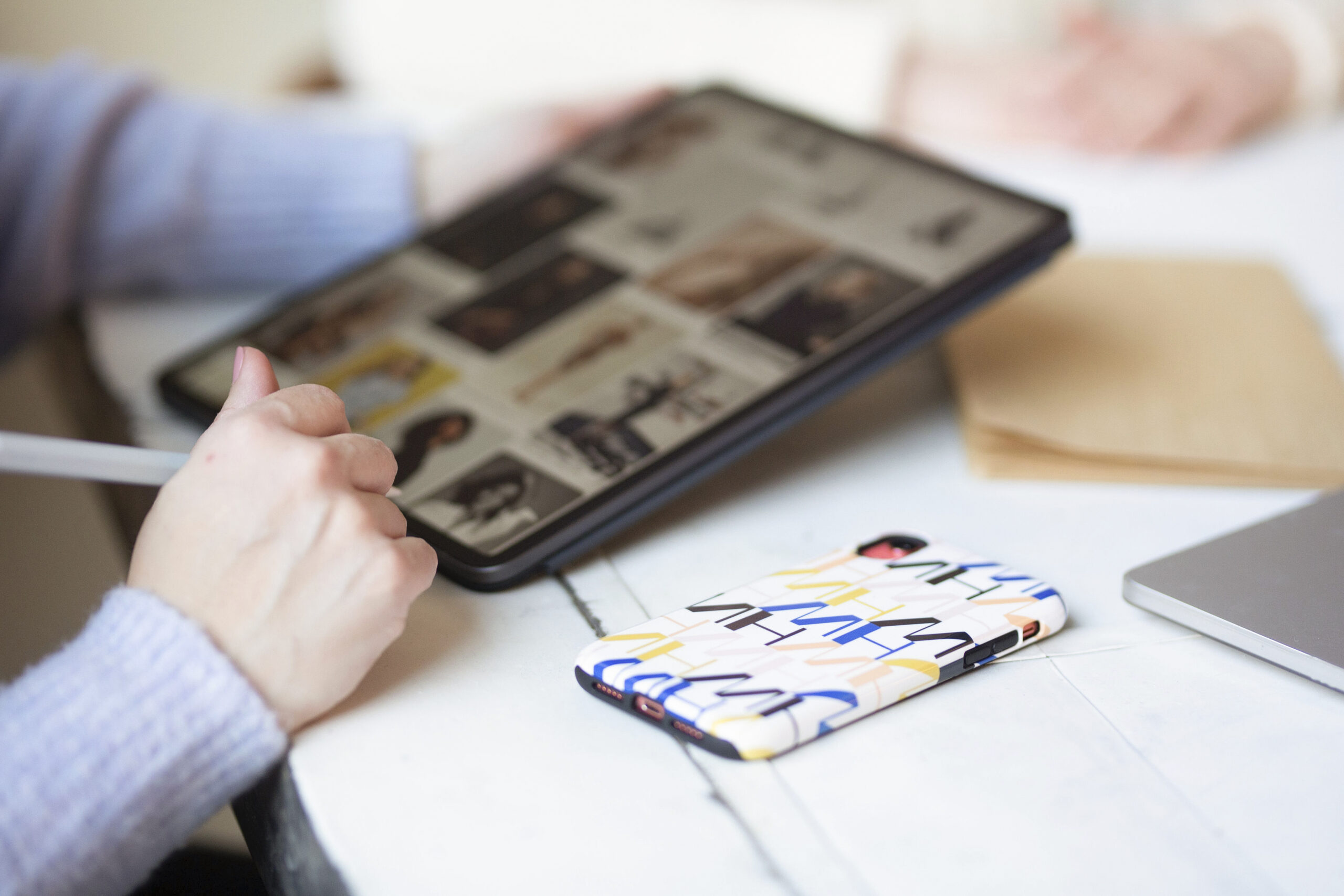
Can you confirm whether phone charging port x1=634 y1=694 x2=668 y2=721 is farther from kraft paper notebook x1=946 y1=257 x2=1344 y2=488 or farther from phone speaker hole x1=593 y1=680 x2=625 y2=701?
kraft paper notebook x1=946 y1=257 x2=1344 y2=488

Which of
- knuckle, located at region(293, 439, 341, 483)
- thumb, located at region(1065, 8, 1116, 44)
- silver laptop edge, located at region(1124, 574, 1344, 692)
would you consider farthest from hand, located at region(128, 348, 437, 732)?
thumb, located at region(1065, 8, 1116, 44)

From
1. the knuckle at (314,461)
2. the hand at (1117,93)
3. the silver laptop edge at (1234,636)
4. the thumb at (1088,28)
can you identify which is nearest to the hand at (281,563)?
the knuckle at (314,461)

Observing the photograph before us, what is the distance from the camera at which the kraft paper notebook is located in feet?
1.77

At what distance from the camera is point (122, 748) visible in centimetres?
35

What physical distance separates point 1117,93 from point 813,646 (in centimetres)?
71

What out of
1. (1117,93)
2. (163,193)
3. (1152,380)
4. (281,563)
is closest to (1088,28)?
(1117,93)

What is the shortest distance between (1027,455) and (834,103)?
1.60ft

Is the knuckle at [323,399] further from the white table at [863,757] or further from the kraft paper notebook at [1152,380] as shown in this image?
the kraft paper notebook at [1152,380]

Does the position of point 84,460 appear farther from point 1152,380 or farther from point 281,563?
point 1152,380

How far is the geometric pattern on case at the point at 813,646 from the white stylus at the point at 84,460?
0.17 metres

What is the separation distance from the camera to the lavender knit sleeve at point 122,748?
1.11ft

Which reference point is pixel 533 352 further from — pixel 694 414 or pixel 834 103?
pixel 834 103

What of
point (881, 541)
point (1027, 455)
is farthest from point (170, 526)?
point (1027, 455)

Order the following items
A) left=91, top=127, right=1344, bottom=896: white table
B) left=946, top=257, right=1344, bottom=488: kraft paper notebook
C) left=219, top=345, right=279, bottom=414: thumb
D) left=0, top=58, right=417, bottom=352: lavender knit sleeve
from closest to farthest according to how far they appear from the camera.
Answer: left=91, top=127, right=1344, bottom=896: white table
left=219, top=345, right=279, bottom=414: thumb
left=946, top=257, right=1344, bottom=488: kraft paper notebook
left=0, top=58, right=417, bottom=352: lavender knit sleeve
